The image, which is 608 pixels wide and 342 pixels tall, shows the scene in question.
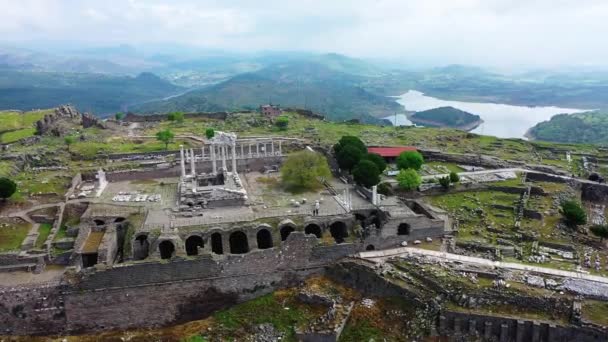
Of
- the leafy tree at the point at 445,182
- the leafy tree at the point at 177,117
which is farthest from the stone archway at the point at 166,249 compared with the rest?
the leafy tree at the point at 177,117

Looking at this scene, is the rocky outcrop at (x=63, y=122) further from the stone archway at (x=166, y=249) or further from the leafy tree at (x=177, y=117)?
the stone archway at (x=166, y=249)

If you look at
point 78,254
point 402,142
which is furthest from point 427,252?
point 402,142

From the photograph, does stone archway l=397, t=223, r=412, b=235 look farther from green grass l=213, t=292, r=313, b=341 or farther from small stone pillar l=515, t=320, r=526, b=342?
small stone pillar l=515, t=320, r=526, b=342

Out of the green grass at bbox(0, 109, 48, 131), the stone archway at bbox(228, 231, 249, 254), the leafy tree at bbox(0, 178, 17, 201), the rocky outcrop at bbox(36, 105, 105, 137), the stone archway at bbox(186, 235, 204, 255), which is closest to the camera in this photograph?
the stone archway at bbox(186, 235, 204, 255)

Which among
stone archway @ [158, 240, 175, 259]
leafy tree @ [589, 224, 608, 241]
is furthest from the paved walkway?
stone archway @ [158, 240, 175, 259]

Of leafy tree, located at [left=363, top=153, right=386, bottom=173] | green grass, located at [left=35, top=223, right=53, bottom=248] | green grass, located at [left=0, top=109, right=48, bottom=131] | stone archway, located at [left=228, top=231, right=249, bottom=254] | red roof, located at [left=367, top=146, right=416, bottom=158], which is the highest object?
green grass, located at [left=0, top=109, right=48, bottom=131]

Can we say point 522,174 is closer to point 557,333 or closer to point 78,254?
point 557,333

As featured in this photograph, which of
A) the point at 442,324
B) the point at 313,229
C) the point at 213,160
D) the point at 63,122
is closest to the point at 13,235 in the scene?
the point at 213,160
